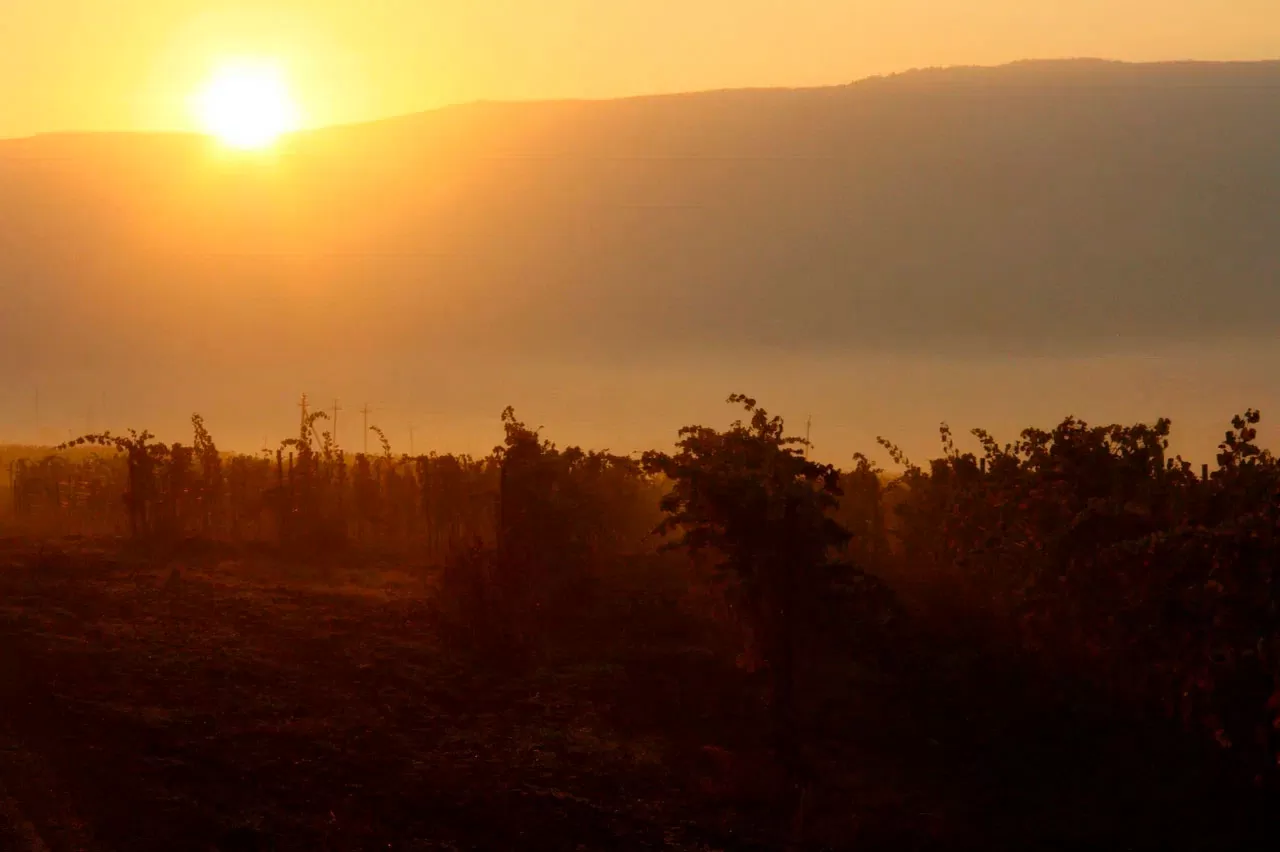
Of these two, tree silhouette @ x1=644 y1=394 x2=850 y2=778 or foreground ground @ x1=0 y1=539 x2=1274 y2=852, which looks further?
tree silhouette @ x1=644 y1=394 x2=850 y2=778

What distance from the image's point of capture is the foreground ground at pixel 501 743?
17.2m

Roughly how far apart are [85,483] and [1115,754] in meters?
35.0

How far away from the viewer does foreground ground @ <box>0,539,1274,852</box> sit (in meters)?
17.2

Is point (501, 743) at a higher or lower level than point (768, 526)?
lower

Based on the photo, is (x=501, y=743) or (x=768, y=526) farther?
(x=501, y=743)

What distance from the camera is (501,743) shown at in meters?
20.7

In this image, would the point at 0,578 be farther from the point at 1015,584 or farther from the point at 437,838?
the point at 1015,584

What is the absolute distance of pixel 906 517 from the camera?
118ft

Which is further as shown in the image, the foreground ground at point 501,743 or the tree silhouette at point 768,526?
the tree silhouette at point 768,526

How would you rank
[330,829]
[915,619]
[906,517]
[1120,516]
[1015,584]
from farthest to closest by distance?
[906,517] < [915,619] < [1015,584] < [1120,516] < [330,829]

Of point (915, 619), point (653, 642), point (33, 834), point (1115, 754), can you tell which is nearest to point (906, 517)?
point (915, 619)

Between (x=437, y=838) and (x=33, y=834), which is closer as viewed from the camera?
(x=33, y=834)

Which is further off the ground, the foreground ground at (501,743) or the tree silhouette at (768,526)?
the tree silhouette at (768,526)

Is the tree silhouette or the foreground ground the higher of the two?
the tree silhouette
